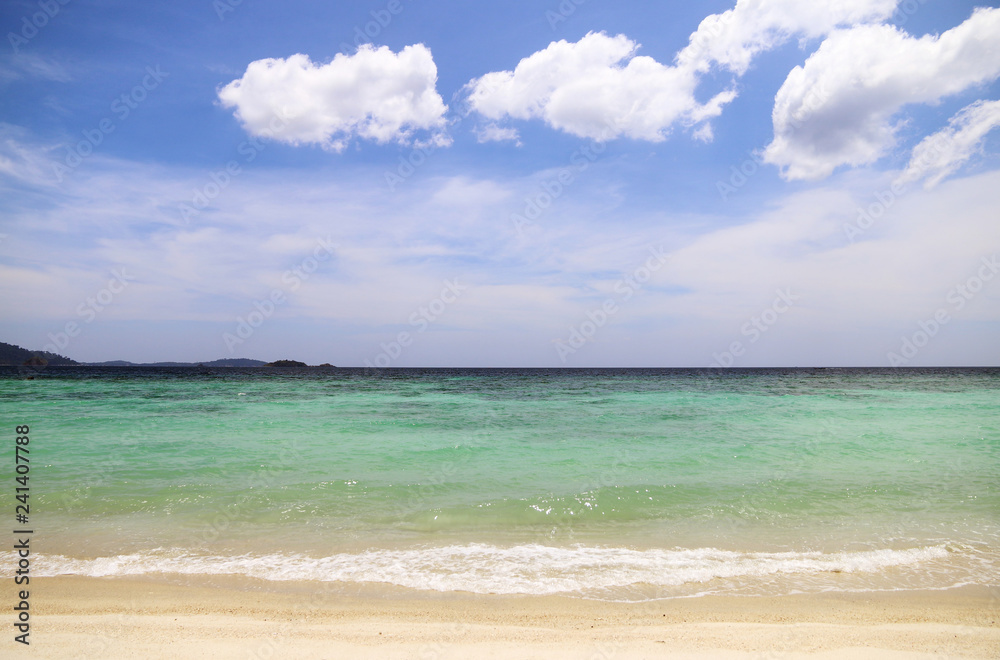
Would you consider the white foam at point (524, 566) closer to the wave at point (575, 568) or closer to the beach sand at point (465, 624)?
the wave at point (575, 568)

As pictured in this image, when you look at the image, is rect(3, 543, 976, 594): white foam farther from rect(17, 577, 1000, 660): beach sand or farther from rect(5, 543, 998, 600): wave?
rect(17, 577, 1000, 660): beach sand

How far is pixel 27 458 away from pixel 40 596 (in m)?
8.35

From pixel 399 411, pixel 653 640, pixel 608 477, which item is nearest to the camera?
pixel 653 640

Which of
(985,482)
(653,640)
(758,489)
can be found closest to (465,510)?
(653,640)

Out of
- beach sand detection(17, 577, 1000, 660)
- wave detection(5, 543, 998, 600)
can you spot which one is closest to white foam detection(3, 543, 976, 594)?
wave detection(5, 543, 998, 600)

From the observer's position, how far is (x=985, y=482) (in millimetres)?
8992

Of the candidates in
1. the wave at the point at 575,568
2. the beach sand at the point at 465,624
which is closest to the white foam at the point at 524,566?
the wave at the point at 575,568

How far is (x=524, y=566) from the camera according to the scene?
18.0ft

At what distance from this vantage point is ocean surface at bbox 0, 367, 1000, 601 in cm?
536

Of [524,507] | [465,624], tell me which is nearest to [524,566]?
[465,624]

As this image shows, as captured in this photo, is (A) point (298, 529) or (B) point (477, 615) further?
(A) point (298, 529)

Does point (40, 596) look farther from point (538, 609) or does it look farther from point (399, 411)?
point (399, 411)

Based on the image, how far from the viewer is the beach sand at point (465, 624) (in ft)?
12.3

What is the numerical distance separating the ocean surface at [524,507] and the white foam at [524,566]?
3 cm
